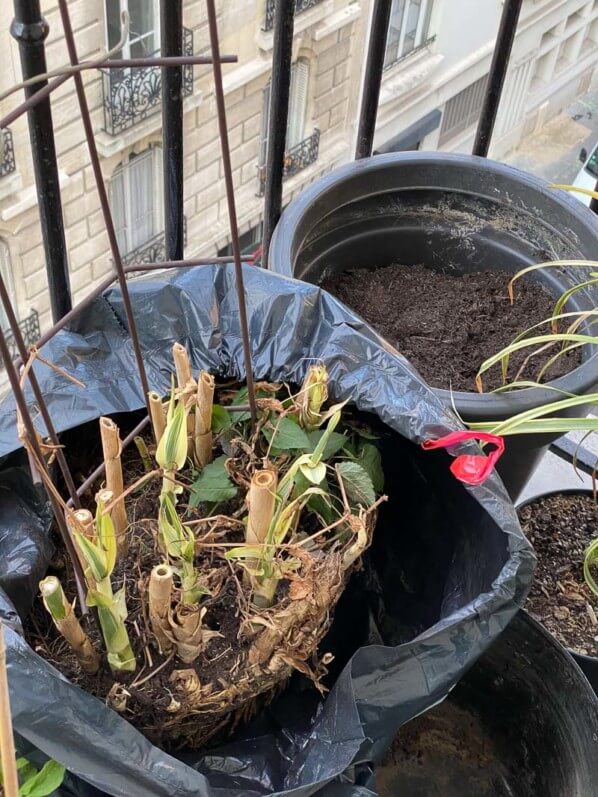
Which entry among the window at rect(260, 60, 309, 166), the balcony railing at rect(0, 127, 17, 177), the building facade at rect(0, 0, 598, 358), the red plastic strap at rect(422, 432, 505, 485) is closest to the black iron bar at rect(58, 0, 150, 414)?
the red plastic strap at rect(422, 432, 505, 485)

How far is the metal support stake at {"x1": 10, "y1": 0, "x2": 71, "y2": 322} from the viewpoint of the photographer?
67 cm

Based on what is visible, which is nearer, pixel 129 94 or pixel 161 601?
pixel 161 601

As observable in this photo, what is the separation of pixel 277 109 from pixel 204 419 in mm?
368

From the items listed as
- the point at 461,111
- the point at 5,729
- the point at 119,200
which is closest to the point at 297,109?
the point at 119,200

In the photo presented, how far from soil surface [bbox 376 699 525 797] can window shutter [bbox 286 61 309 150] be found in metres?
3.94

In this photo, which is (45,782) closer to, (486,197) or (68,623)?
(68,623)

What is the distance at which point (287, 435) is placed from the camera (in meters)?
0.77

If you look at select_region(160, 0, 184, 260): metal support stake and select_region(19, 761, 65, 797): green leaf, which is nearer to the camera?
select_region(19, 761, 65, 797): green leaf

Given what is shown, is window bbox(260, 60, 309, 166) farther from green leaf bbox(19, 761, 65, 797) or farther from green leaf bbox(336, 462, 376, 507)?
green leaf bbox(19, 761, 65, 797)

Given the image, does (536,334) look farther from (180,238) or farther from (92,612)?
(92,612)

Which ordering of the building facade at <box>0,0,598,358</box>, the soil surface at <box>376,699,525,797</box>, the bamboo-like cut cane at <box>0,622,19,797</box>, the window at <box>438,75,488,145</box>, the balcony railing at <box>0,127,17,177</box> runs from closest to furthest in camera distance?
the bamboo-like cut cane at <box>0,622,19,797</box>
the soil surface at <box>376,699,525,797</box>
the balcony railing at <box>0,127,17,177</box>
the building facade at <box>0,0,598,358</box>
the window at <box>438,75,488,145</box>

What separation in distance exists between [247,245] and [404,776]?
4.34 m

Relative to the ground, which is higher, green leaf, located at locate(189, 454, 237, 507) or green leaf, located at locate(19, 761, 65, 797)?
green leaf, located at locate(189, 454, 237, 507)

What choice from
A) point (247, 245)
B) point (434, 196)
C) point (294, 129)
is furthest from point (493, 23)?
point (434, 196)
